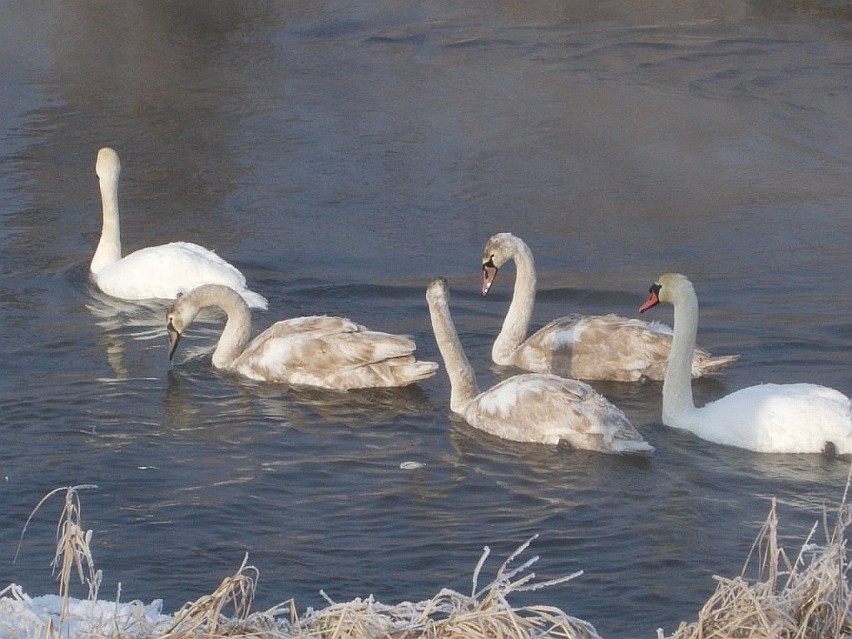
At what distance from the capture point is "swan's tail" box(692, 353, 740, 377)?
9875 millimetres

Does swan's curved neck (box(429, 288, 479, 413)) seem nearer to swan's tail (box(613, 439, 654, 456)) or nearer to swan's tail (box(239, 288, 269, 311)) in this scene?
swan's tail (box(613, 439, 654, 456))

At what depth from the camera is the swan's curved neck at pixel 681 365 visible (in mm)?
9102

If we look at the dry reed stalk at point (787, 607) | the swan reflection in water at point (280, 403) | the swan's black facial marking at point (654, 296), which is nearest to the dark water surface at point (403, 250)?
the swan reflection in water at point (280, 403)

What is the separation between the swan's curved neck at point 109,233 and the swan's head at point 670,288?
5.03 meters

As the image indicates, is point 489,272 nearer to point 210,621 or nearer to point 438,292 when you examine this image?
point 438,292

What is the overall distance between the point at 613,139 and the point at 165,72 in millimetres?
6769

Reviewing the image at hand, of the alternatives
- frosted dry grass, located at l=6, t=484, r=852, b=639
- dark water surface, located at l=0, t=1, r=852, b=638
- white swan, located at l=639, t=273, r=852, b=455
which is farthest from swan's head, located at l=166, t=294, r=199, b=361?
frosted dry grass, located at l=6, t=484, r=852, b=639

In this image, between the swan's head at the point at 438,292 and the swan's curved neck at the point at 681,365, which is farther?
the swan's head at the point at 438,292

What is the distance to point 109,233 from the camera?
41.4 ft

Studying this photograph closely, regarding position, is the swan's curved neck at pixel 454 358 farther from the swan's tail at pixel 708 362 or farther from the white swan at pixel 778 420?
the swan's tail at pixel 708 362

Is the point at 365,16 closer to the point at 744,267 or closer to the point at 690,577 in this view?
the point at 744,267

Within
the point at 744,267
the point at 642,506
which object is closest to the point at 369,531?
the point at 642,506

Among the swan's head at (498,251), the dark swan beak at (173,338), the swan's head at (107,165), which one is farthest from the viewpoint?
the swan's head at (107,165)

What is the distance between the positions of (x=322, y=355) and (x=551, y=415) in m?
1.89
